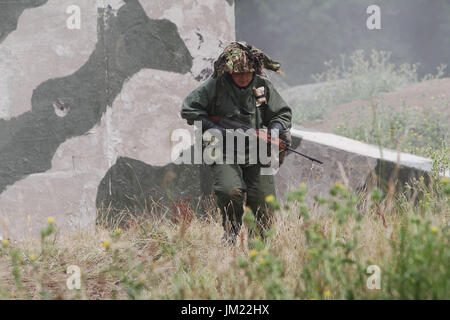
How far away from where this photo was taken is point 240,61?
335 cm

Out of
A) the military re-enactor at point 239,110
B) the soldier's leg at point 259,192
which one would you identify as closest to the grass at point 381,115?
the military re-enactor at point 239,110

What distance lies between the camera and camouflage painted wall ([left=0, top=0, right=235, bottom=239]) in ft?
13.5

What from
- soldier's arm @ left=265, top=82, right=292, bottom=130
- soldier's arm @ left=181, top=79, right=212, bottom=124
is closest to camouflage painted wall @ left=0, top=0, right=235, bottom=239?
soldier's arm @ left=181, top=79, right=212, bottom=124

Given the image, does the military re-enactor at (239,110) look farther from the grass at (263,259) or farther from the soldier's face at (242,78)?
the grass at (263,259)

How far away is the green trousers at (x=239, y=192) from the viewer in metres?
3.35

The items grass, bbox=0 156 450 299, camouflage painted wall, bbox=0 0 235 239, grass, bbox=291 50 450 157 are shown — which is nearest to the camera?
grass, bbox=0 156 450 299

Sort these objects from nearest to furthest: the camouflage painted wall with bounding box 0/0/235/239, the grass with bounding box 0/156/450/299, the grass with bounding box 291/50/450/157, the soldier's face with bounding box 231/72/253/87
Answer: the grass with bounding box 0/156/450/299 → the soldier's face with bounding box 231/72/253/87 → the camouflage painted wall with bounding box 0/0/235/239 → the grass with bounding box 291/50/450/157

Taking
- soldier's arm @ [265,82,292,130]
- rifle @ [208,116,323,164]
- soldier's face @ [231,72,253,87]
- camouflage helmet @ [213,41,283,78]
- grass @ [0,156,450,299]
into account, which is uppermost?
camouflage helmet @ [213,41,283,78]

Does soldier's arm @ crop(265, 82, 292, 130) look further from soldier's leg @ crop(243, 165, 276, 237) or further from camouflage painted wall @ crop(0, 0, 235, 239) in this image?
camouflage painted wall @ crop(0, 0, 235, 239)

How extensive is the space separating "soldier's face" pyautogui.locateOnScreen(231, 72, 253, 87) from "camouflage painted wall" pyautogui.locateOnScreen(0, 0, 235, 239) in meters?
1.08

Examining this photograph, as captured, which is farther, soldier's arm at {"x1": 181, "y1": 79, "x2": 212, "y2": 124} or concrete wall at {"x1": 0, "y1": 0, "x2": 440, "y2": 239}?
concrete wall at {"x1": 0, "y1": 0, "x2": 440, "y2": 239}

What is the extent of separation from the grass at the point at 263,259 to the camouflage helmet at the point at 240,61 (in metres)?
1.05
